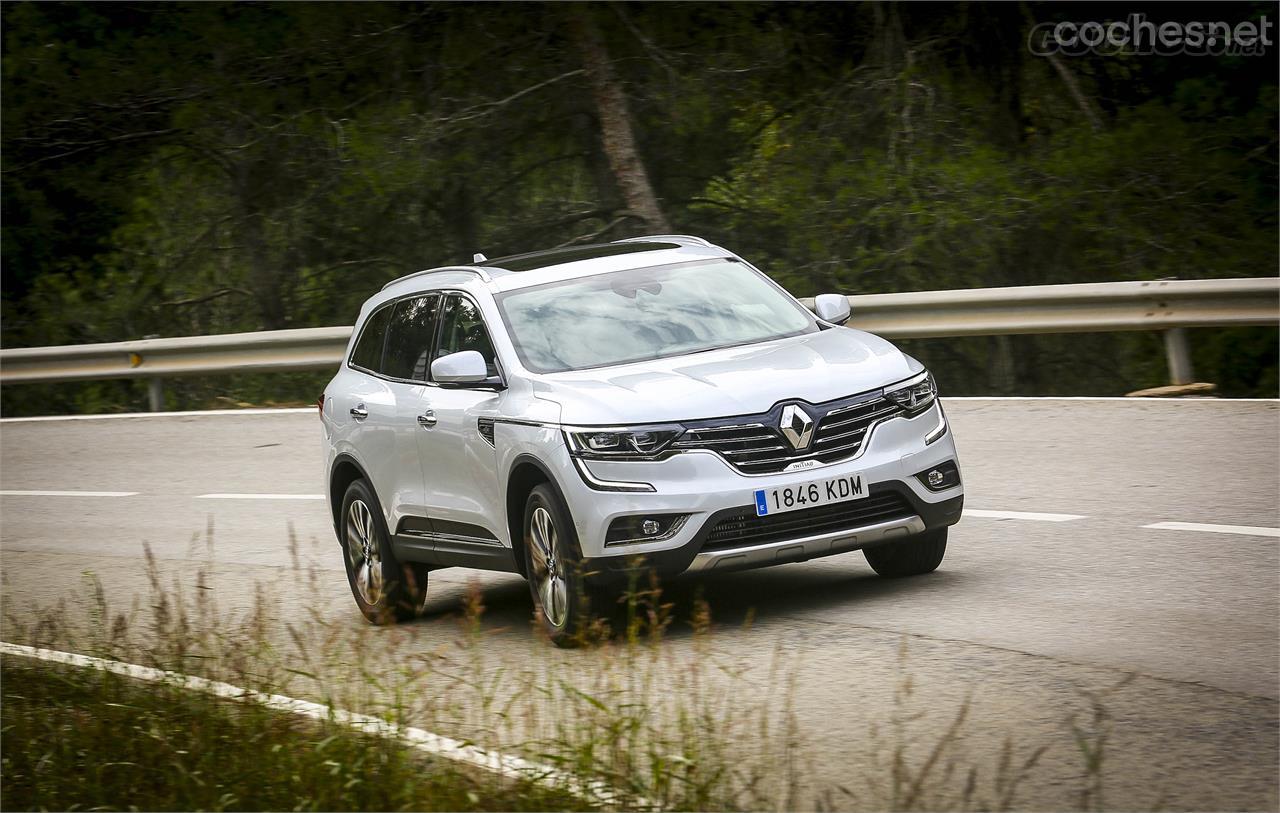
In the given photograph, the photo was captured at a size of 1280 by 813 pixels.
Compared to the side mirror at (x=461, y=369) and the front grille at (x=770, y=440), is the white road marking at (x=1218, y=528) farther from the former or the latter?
the side mirror at (x=461, y=369)

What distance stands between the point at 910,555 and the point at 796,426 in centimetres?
133

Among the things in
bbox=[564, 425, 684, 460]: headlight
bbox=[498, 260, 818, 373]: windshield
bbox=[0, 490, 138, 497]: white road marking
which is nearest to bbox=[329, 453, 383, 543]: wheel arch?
bbox=[498, 260, 818, 373]: windshield

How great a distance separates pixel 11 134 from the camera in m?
24.6

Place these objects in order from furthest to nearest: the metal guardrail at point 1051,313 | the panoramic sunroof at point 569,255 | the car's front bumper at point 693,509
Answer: the metal guardrail at point 1051,313
the panoramic sunroof at point 569,255
the car's front bumper at point 693,509

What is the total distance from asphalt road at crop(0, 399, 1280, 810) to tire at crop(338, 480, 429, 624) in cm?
16

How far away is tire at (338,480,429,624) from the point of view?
374 inches

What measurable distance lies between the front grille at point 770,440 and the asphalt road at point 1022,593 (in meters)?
0.75

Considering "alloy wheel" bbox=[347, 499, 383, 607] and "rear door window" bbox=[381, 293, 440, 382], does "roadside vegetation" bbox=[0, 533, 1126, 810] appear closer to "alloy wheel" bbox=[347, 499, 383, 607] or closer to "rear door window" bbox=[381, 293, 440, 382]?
"alloy wheel" bbox=[347, 499, 383, 607]

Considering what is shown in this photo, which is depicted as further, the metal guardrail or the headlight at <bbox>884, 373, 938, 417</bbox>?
the metal guardrail

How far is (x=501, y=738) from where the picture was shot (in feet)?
20.9

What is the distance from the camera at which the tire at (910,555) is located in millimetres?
8406

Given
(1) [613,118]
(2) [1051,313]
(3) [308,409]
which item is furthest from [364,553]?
(1) [613,118]

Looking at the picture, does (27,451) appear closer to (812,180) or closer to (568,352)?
(812,180)

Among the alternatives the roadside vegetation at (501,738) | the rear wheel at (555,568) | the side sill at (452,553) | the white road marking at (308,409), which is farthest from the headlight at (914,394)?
the white road marking at (308,409)
